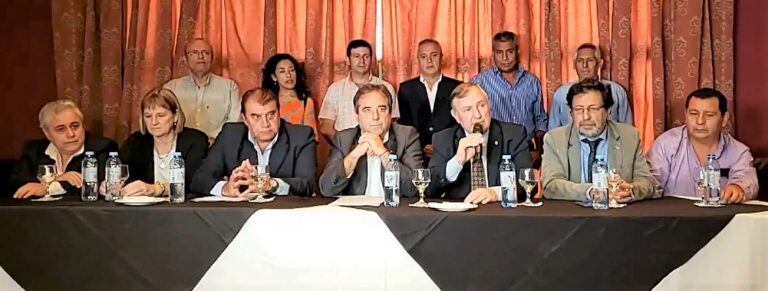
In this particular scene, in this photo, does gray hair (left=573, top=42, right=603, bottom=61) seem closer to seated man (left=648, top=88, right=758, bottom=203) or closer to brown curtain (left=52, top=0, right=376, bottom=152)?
seated man (left=648, top=88, right=758, bottom=203)

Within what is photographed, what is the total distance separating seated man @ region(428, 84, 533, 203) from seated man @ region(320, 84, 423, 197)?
0.36 feet

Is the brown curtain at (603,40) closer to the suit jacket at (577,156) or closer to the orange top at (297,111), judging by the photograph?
the orange top at (297,111)

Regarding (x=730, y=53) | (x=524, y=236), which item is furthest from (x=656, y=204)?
(x=730, y=53)

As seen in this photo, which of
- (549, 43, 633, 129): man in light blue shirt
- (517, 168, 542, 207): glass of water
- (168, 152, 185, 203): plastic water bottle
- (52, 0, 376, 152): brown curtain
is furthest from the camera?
(52, 0, 376, 152): brown curtain

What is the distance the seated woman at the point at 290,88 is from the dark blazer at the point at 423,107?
1.74ft

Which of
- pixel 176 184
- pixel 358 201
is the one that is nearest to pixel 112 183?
pixel 176 184

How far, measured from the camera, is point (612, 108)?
4.28 meters

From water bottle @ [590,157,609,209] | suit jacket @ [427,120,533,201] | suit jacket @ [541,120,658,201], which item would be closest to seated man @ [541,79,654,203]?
suit jacket @ [541,120,658,201]

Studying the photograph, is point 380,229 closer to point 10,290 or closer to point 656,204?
point 656,204

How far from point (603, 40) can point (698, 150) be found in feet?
4.87

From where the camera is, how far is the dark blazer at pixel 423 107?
4305 mm

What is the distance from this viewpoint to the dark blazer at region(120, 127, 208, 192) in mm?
3338

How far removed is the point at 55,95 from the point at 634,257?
149 inches

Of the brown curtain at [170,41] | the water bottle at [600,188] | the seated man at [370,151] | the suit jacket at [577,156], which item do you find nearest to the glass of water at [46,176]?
the seated man at [370,151]
